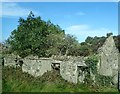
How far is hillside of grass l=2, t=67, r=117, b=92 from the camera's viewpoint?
17.6m

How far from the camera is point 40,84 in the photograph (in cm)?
1881

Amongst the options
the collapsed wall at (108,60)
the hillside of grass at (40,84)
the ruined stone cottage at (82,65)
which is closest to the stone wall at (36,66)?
the ruined stone cottage at (82,65)

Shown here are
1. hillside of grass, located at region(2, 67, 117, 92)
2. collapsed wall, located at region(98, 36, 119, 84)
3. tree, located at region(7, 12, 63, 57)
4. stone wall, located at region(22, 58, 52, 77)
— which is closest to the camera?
hillside of grass, located at region(2, 67, 117, 92)

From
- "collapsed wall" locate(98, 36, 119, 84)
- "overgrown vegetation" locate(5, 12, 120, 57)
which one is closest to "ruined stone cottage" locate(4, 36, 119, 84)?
"collapsed wall" locate(98, 36, 119, 84)

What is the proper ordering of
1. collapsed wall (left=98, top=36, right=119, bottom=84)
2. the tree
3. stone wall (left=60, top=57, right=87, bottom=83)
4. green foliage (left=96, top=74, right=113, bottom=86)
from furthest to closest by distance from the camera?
the tree < stone wall (left=60, top=57, right=87, bottom=83) < collapsed wall (left=98, top=36, right=119, bottom=84) < green foliage (left=96, top=74, right=113, bottom=86)

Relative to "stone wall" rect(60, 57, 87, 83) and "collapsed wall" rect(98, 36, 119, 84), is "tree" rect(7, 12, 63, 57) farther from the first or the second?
"collapsed wall" rect(98, 36, 119, 84)

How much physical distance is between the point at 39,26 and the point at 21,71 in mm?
11326

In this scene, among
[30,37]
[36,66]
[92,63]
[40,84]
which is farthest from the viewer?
[30,37]

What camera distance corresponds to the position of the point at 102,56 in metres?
20.8

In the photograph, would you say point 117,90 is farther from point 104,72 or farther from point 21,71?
point 21,71

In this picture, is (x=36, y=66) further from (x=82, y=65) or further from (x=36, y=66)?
(x=82, y=65)

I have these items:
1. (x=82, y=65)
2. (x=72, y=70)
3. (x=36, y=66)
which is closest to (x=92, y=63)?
(x=82, y=65)

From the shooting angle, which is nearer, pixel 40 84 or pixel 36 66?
pixel 40 84

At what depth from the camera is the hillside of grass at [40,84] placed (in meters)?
17.6
